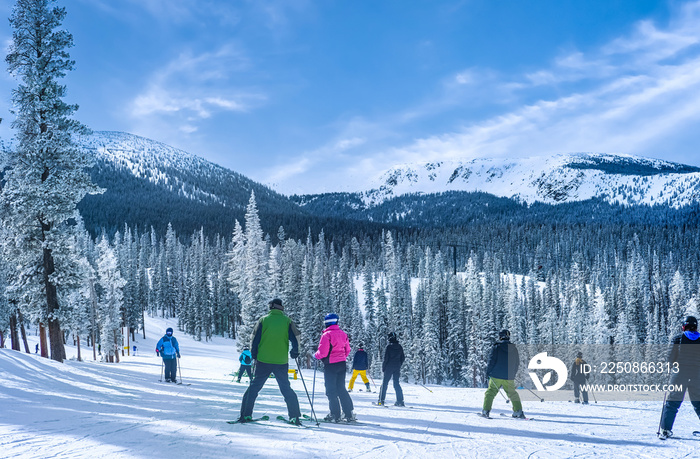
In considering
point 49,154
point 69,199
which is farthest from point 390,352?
point 49,154

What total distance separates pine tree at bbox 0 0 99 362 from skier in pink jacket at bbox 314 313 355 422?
1458 centimetres

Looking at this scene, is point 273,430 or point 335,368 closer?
point 273,430

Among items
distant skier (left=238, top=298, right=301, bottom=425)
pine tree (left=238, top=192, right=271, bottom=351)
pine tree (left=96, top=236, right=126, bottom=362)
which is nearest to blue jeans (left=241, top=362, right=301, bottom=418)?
distant skier (left=238, top=298, right=301, bottom=425)

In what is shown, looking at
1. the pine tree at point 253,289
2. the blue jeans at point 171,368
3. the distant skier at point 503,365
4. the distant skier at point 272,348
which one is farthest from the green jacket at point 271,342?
the pine tree at point 253,289

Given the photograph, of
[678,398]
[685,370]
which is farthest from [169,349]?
A: [685,370]

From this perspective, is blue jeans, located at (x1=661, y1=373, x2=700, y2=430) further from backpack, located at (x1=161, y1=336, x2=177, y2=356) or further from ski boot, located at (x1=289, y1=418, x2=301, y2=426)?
backpack, located at (x1=161, y1=336, x2=177, y2=356)

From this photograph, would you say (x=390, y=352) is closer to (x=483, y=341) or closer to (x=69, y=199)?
(x=69, y=199)

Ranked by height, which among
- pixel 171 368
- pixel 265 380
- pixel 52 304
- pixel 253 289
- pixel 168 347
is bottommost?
pixel 171 368

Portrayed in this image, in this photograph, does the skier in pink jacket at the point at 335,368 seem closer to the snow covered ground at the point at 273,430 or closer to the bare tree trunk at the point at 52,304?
the snow covered ground at the point at 273,430

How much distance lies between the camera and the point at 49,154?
19.1 meters

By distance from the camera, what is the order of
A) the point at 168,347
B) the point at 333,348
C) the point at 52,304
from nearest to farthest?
the point at 333,348 < the point at 168,347 < the point at 52,304

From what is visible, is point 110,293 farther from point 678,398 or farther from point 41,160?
point 678,398

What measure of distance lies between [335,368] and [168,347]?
977 centimetres

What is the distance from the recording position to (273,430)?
305 inches
